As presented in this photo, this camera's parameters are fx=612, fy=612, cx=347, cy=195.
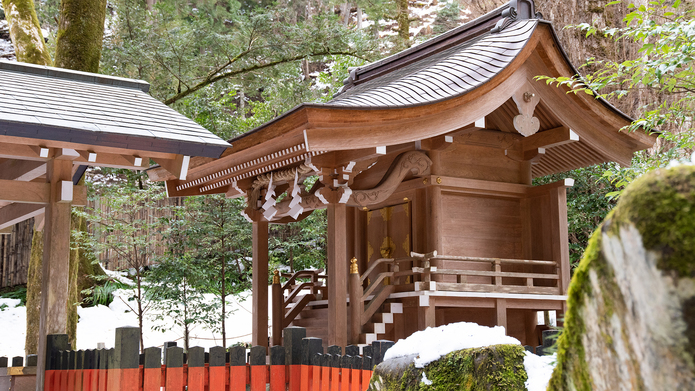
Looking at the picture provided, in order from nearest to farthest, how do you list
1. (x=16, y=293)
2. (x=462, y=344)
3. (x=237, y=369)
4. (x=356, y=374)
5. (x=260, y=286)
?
Result: (x=462, y=344)
(x=356, y=374)
(x=237, y=369)
(x=260, y=286)
(x=16, y=293)

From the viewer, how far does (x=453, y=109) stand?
7359 mm

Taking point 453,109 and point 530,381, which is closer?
point 530,381

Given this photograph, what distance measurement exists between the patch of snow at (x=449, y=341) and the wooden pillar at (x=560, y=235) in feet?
21.2

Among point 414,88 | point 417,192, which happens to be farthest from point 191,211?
point 414,88

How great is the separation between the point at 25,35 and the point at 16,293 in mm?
8299

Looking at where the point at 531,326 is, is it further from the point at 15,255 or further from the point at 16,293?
the point at 15,255

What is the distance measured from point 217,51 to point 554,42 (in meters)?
9.19

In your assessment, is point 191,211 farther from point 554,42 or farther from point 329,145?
point 554,42

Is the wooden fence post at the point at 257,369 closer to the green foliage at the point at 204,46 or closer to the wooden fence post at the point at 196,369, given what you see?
the wooden fence post at the point at 196,369

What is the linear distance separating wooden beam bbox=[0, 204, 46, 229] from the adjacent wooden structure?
0.73 feet

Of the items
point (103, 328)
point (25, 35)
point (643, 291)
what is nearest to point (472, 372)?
point (643, 291)

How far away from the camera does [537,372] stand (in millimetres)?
2268

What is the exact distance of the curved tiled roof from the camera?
24.2ft

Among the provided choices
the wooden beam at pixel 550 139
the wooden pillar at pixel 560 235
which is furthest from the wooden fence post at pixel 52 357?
the wooden beam at pixel 550 139
